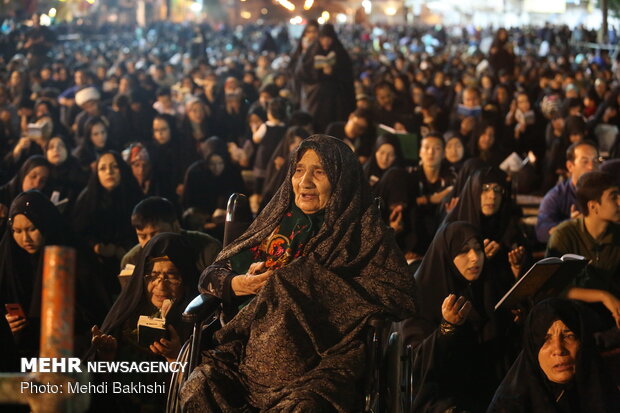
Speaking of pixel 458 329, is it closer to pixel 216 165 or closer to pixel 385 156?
pixel 385 156

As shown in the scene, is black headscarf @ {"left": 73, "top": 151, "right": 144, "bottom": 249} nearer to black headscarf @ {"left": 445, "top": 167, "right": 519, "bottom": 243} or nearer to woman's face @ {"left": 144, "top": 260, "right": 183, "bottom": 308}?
black headscarf @ {"left": 445, "top": 167, "right": 519, "bottom": 243}

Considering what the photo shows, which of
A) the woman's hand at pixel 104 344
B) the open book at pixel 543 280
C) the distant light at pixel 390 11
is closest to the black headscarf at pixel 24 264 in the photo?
the woman's hand at pixel 104 344

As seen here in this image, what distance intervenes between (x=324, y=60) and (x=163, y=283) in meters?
9.15

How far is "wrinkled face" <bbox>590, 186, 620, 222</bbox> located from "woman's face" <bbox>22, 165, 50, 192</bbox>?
3.80m

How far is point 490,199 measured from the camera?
6430 mm

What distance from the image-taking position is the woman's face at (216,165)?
Answer: 897 cm

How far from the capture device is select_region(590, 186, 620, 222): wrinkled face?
5750 mm

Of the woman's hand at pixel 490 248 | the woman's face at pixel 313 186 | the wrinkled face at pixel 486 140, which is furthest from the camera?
the wrinkled face at pixel 486 140

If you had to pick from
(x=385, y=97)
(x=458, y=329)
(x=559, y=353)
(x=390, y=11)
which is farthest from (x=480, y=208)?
(x=390, y=11)

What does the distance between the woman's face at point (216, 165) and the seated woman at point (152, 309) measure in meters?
4.13

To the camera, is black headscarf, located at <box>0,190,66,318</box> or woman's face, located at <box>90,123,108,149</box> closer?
black headscarf, located at <box>0,190,66,318</box>

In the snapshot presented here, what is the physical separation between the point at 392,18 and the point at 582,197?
92585 millimetres

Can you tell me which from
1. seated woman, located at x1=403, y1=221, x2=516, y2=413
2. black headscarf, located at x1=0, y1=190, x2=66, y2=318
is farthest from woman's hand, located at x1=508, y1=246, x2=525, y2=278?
black headscarf, located at x1=0, y1=190, x2=66, y2=318

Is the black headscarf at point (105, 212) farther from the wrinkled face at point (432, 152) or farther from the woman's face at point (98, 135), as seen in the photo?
the woman's face at point (98, 135)
